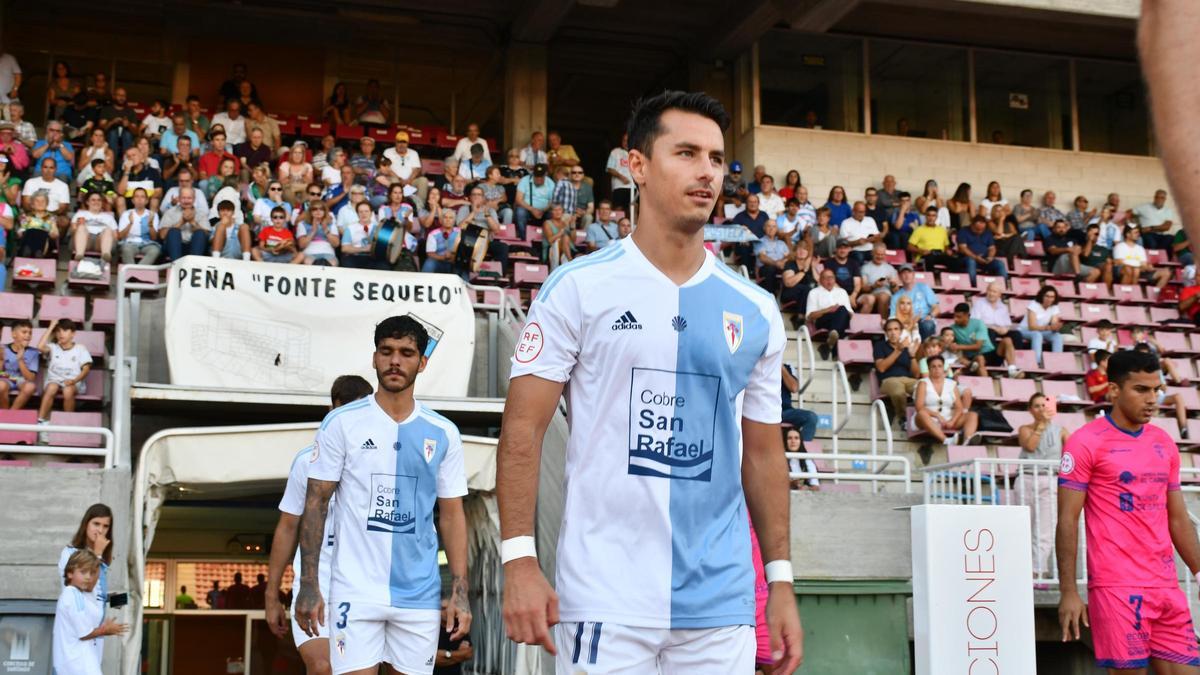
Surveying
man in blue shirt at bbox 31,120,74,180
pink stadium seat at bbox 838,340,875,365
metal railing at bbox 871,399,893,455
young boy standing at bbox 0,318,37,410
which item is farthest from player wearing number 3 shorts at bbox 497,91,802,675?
man in blue shirt at bbox 31,120,74,180

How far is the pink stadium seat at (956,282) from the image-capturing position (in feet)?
68.2

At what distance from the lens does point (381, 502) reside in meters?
7.47

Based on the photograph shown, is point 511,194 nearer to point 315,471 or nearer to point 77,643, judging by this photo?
point 77,643

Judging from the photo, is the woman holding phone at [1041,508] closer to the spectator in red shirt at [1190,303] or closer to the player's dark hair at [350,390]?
the player's dark hair at [350,390]

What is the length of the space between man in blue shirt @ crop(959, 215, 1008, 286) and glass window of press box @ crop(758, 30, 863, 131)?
4.97 m

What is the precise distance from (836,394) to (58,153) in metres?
10.4

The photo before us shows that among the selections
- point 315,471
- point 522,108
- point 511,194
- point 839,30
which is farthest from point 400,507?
point 839,30

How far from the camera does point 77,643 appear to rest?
940cm

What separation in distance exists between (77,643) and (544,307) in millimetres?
6708

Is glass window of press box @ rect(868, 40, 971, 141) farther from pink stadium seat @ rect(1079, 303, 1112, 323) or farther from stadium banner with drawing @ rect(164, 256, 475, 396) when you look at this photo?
stadium banner with drawing @ rect(164, 256, 475, 396)

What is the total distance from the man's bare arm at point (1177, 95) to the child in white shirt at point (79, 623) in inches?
355

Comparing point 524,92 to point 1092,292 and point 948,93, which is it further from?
point 1092,292

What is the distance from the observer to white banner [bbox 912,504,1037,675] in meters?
10.7

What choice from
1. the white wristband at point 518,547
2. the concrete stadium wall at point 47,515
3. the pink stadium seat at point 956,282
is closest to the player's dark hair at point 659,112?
the white wristband at point 518,547
